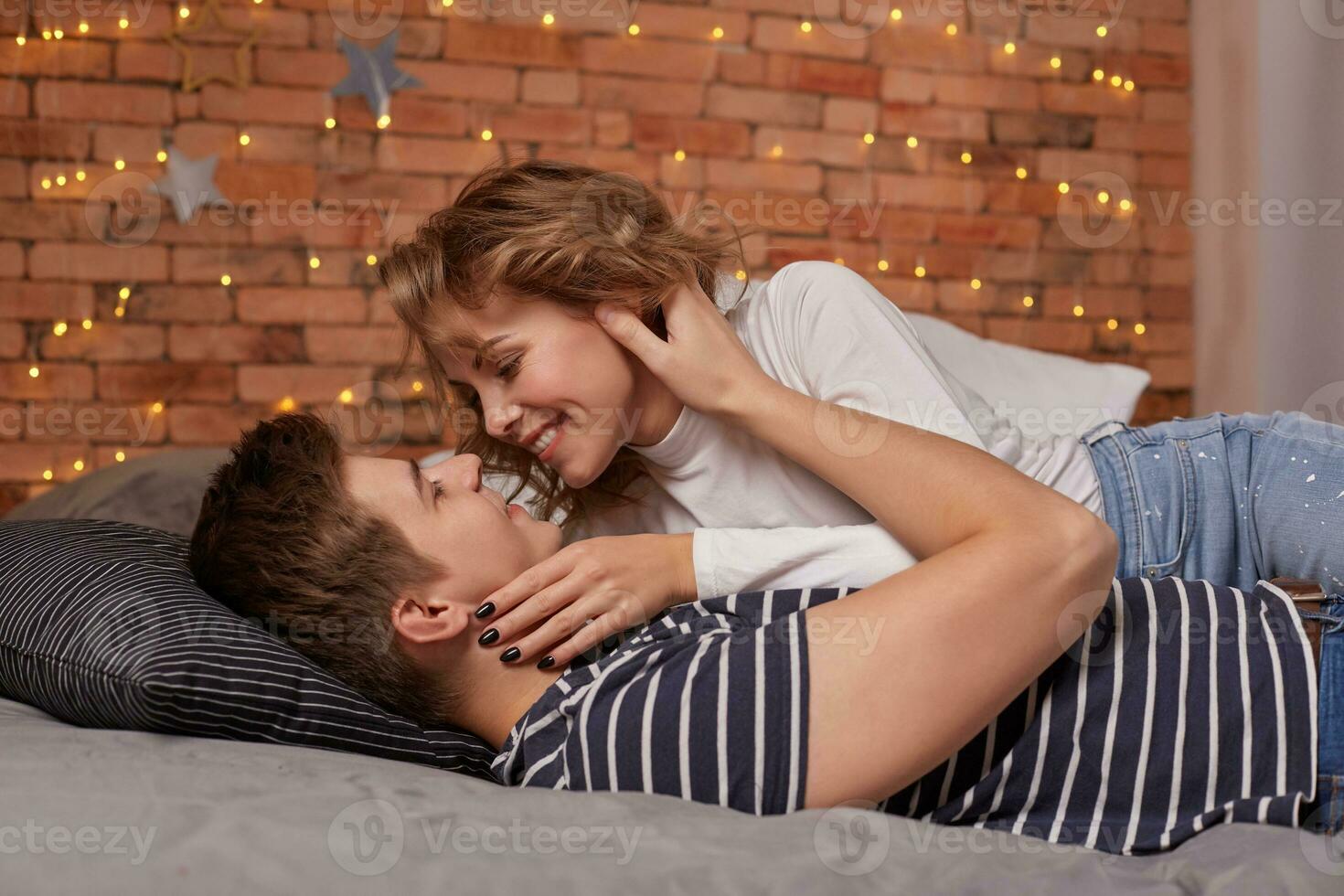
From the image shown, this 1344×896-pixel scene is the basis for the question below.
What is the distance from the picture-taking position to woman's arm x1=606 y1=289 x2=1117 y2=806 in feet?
2.79

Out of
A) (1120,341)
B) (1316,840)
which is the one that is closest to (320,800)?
(1316,840)

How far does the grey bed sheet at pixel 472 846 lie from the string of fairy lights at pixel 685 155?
2.00 metres

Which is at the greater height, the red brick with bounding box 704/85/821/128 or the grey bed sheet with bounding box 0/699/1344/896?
the red brick with bounding box 704/85/821/128

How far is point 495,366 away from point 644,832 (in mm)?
683

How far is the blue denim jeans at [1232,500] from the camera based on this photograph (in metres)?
1.28

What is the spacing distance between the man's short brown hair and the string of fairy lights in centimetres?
168

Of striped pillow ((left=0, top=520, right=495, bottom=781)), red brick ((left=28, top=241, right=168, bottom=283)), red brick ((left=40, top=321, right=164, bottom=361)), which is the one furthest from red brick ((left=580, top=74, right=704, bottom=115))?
striped pillow ((left=0, top=520, right=495, bottom=781))

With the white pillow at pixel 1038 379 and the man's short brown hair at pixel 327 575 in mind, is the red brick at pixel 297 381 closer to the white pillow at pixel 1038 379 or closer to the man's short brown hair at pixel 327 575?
the white pillow at pixel 1038 379

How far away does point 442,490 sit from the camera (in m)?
1.15

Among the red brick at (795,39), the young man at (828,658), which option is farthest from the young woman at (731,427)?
the red brick at (795,39)

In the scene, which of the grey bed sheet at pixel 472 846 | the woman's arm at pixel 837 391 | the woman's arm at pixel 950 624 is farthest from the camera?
the woman's arm at pixel 837 391

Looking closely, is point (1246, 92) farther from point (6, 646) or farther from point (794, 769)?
point (6, 646)

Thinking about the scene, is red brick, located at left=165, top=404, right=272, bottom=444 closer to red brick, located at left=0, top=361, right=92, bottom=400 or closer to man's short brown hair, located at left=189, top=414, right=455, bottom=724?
red brick, located at left=0, top=361, right=92, bottom=400

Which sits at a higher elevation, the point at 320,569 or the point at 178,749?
the point at 320,569
